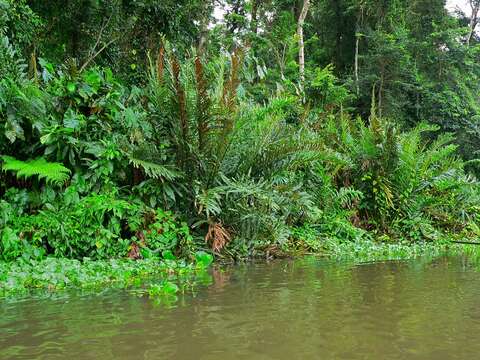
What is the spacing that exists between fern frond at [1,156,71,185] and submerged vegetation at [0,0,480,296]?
2cm

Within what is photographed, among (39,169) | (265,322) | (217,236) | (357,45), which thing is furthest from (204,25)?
(265,322)

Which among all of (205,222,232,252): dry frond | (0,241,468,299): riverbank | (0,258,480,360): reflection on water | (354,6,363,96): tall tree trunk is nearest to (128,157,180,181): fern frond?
(205,222,232,252): dry frond

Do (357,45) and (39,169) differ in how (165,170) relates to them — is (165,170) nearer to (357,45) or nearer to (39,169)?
(39,169)

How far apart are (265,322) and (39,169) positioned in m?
3.80

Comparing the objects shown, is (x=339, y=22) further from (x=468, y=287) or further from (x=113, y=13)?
(x=468, y=287)

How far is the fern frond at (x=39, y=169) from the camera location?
222 inches

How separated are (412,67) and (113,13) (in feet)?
40.2

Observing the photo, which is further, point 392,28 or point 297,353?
point 392,28

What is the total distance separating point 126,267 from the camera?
519cm

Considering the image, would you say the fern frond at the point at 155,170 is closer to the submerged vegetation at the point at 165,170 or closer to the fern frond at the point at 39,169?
the submerged vegetation at the point at 165,170

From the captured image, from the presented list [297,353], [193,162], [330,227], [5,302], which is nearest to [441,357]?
[297,353]

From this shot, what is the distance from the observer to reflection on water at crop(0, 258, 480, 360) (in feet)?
7.89

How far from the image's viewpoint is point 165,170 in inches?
243

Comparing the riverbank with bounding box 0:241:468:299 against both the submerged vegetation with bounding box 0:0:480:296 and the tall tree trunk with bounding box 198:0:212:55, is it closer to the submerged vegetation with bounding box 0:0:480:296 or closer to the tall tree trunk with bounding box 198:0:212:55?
the submerged vegetation with bounding box 0:0:480:296
